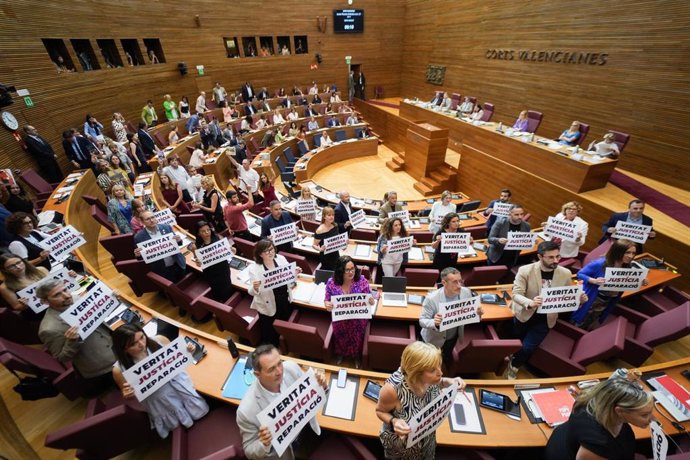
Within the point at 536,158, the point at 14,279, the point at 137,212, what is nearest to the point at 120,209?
the point at 137,212

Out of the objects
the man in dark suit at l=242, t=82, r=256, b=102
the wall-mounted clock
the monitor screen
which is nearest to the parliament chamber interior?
the wall-mounted clock

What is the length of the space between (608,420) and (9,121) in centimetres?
→ 1014

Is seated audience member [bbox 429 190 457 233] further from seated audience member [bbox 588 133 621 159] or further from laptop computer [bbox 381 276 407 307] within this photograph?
seated audience member [bbox 588 133 621 159]

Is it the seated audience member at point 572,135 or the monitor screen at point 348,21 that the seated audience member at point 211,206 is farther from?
the monitor screen at point 348,21

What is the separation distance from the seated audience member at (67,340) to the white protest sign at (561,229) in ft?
18.6

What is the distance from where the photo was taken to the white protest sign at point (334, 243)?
4406 millimetres

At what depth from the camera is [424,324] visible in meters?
2.96

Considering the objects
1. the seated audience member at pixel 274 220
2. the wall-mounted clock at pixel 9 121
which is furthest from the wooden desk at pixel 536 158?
the wall-mounted clock at pixel 9 121

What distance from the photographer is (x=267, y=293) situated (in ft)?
11.2

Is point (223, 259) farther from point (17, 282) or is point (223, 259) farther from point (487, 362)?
point (487, 362)

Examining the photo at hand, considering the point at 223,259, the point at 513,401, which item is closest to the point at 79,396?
the point at 223,259

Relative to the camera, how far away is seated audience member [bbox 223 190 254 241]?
200 inches

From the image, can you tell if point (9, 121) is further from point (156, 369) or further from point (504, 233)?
point (504, 233)

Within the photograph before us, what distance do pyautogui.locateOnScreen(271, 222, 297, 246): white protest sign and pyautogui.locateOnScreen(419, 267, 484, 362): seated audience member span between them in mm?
2361
